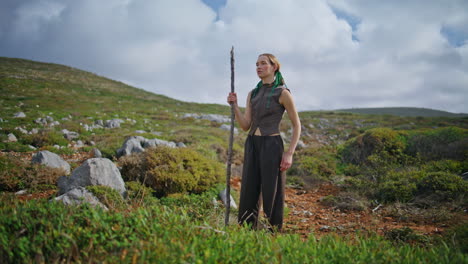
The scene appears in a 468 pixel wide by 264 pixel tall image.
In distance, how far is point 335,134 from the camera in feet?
76.6

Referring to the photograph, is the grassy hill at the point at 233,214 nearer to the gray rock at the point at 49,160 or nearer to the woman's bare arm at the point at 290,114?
the gray rock at the point at 49,160

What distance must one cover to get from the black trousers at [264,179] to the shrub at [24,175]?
501 centimetres

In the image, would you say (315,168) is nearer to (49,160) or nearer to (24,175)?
(49,160)

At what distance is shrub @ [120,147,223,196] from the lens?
6.20 metres

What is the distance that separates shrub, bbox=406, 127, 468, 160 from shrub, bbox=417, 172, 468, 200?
90.1 inches

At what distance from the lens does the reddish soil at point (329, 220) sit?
15.3 ft

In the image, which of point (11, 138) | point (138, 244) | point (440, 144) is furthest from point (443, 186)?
point (11, 138)

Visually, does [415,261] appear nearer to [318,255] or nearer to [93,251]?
[318,255]

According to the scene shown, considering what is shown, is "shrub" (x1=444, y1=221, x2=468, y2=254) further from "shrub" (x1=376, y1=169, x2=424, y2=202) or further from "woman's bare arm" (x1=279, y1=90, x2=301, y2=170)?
"shrub" (x1=376, y1=169, x2=424, y2=202)

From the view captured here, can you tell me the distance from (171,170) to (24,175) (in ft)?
11.1

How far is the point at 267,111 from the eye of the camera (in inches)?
139

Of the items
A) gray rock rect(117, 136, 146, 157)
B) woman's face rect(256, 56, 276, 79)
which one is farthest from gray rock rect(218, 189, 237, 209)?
gray rock rect(117, 136, 146, 157)

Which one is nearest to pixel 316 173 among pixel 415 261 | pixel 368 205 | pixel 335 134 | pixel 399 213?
pixel 368 205

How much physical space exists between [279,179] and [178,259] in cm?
209
